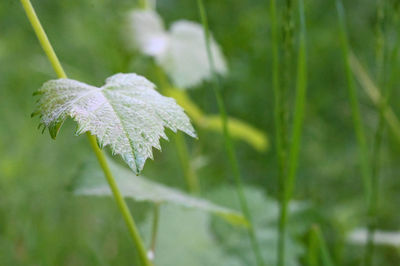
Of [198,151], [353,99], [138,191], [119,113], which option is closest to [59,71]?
[119,113]

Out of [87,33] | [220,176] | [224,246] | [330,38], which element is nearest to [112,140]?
[224,246]

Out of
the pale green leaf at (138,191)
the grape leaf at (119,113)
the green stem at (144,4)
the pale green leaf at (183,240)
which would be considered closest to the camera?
the grape leaf at (119,113)

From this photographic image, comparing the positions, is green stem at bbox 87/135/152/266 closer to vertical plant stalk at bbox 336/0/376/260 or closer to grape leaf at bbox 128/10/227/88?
vertical plant stalk at bbox 336/0/376/260

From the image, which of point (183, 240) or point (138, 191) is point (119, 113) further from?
point (183, 240)

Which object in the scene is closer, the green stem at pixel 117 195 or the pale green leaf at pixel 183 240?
the green stem at pixel 117 195

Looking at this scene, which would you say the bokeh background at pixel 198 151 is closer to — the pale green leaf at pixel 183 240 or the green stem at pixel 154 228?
the pale green leaf at pixel 183 240

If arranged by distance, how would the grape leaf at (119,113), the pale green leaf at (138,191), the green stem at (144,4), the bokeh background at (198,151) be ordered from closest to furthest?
1. the grape leaf at (119,113)
2. the pale green leaf at (138,191)
3. the bokeh background at (198,151)
4. the green stem at (144,4)

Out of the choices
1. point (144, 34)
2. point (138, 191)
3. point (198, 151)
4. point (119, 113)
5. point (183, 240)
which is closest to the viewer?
point (119, 113)

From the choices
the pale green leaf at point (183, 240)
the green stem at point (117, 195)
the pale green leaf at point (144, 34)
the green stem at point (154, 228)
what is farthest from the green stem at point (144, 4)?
the green stem at point (117, 195)
